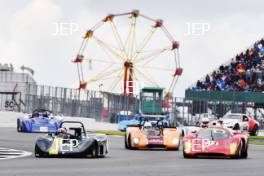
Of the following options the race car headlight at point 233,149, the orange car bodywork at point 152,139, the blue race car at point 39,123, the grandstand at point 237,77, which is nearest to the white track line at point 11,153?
the orange car bodywork at point 152,139

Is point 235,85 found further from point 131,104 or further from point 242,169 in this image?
point 242,169

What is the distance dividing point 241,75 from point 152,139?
124ft

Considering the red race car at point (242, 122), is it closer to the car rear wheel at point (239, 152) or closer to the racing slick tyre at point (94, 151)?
the car rear wheel at point (239, 152)

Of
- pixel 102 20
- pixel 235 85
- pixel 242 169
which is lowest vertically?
pixel 242 169

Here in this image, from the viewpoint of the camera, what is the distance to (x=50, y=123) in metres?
39.7

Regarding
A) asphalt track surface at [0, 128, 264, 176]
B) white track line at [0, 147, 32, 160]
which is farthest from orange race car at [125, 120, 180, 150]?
asphalt track surface at [0, 128, 264, 176]

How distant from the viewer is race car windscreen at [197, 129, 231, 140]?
23109mm

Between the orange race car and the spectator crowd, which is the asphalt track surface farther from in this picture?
the spectator crowd

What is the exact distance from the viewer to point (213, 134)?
23.3 meters

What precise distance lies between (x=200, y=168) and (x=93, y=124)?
3642 centimetres

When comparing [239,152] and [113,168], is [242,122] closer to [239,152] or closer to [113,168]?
[239,152]

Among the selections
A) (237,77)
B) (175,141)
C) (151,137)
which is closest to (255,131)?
(237,77)

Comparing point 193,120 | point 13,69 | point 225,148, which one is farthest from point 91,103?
point 13,69

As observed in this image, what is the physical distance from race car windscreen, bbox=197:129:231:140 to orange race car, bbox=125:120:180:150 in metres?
4.06
